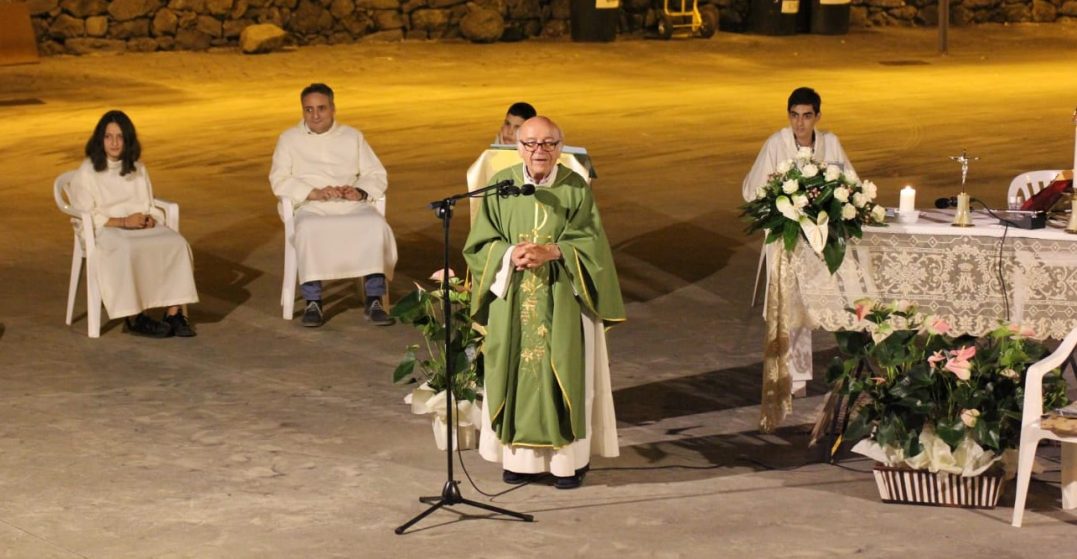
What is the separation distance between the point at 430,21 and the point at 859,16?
7.14 metres

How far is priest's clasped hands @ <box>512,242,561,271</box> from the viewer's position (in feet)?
19.6

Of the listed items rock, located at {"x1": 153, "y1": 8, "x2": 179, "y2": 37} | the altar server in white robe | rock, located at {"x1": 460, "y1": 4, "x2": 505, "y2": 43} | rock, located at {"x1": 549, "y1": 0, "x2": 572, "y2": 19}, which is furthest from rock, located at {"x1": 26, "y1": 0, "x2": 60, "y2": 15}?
the altar server in white robe

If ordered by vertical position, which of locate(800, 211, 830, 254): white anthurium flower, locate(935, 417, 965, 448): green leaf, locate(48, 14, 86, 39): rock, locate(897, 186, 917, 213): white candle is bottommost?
locate(935, 417, 965, 448): green leaf

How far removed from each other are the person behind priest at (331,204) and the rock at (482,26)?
587 inches

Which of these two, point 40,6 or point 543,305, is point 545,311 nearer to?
point 543,305

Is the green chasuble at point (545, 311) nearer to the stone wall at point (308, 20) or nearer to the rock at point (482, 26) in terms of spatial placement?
the stone wall at point (308, 20)

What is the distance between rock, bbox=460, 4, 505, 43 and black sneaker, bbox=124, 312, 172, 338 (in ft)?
51.6

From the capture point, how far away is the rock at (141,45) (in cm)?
2288

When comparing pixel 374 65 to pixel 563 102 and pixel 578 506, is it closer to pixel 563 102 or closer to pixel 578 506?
pixel 563 102

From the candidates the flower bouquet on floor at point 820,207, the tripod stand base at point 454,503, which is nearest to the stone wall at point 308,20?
the flower bouquet on floor at point 820,207

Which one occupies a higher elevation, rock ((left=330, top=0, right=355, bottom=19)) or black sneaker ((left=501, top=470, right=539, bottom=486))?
rock ((left=330, top=0, right=355, bottom=19))

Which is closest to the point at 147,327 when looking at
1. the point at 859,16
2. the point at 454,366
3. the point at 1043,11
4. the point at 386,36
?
the point at 454,366

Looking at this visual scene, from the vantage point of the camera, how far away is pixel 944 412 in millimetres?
5902

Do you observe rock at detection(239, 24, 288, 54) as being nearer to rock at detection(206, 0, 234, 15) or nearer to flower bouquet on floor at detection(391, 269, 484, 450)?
rock at detection(206, 0, 234, 15)
